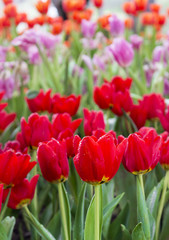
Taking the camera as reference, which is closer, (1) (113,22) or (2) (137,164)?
(2) (137,164)

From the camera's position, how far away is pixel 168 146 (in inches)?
24.2

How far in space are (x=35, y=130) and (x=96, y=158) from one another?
22cm

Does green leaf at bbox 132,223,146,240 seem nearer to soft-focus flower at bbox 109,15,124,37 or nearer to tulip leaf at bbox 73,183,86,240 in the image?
tulip leaf at bbox 73,183,86,240

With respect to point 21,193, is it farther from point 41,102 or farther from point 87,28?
point 87,28

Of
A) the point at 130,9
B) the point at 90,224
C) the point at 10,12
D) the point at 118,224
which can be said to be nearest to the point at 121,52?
the point at 118,224

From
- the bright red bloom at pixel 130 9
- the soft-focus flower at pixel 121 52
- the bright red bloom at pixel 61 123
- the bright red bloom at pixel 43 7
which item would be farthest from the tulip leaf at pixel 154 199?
the bright red bloom at pixel 130 9

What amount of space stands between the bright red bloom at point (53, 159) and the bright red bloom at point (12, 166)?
4 cm

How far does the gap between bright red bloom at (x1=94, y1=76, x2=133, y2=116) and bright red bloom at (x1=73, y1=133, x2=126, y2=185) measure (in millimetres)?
360

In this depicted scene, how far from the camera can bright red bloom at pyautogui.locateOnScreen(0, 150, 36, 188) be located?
586 millimetres

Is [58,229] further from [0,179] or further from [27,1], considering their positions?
[27,1]

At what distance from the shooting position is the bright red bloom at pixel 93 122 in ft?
2.37

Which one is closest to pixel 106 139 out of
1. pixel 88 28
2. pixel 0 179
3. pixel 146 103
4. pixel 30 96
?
pixel 0 179

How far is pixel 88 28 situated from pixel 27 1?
5996 mm

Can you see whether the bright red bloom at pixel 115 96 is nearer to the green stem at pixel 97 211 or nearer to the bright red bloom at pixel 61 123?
the bright red bloom at pixel 61 123
